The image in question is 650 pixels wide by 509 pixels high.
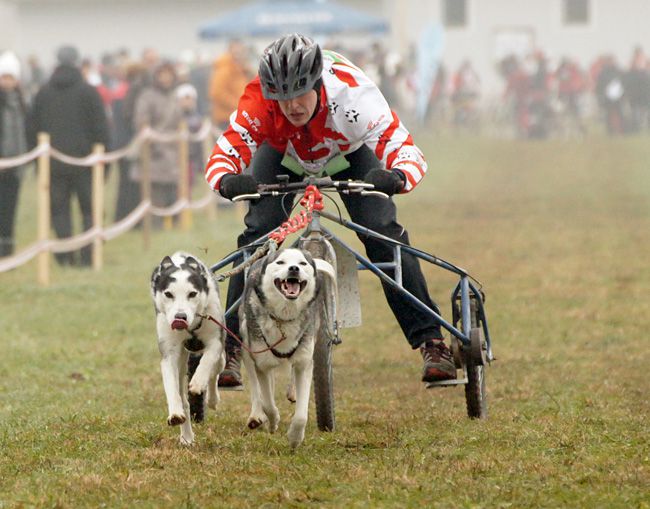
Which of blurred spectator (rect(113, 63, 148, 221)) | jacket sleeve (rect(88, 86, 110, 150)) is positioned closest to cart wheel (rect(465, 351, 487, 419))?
jacket sleeve (rect(88, 86, 110, 150))

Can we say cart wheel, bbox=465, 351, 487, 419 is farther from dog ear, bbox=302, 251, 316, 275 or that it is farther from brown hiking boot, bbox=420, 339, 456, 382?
dog ear, bbox=302, 251, 316, 275

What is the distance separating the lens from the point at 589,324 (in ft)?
39.6

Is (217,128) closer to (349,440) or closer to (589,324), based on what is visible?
(589,324)

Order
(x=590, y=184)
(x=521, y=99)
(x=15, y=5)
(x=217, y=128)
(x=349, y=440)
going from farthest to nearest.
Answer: (x=15, y=5)
(x=521, y=99)
(x=590, y=184)
(x=217, y=128)
(x=349, y=440)

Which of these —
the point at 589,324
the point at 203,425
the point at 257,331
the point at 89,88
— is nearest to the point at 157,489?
the point at 257,331

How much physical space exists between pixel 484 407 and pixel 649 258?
369 inches

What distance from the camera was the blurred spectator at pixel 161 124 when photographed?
61.3 ft

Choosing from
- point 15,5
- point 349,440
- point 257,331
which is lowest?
point 349,440

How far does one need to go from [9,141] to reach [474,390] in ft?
29.0

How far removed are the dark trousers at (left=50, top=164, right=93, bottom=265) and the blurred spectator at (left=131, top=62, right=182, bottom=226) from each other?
2.85 metres

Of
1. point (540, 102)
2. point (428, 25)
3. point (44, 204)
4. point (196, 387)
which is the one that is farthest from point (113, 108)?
point (428, 25)

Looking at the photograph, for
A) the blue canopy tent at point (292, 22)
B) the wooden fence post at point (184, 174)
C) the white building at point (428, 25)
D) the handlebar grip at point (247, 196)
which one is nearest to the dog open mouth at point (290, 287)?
the handlebar grip at point (247, 196)

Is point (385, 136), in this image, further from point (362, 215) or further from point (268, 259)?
point (268, 259)

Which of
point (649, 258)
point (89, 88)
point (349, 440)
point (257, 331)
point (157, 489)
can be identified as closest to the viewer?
point (157, 489)
